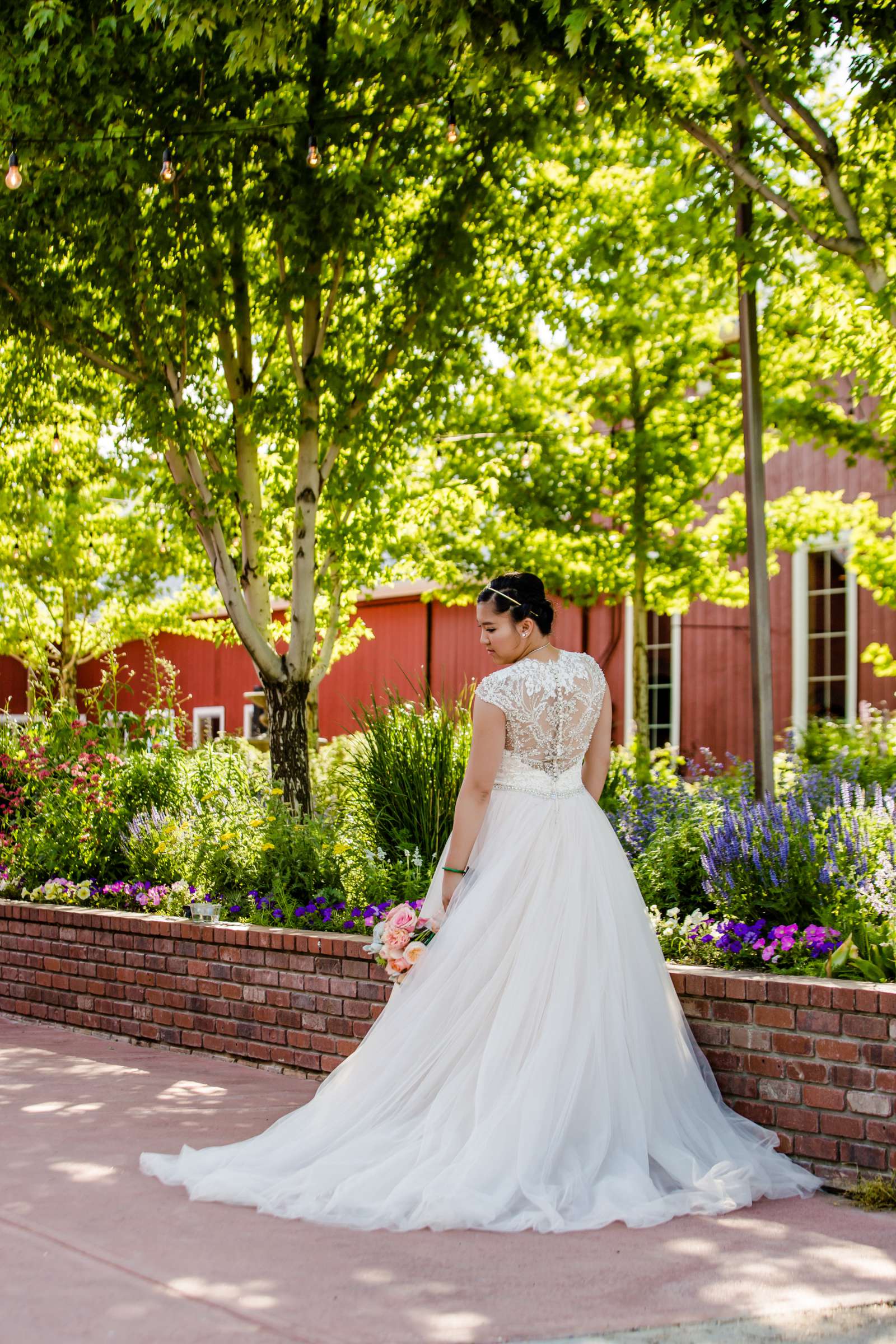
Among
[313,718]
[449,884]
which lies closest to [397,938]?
[449,884]

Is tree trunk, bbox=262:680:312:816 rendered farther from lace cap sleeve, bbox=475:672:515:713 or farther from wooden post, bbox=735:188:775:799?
lace cap sleeve, bbox=475:672:515:713

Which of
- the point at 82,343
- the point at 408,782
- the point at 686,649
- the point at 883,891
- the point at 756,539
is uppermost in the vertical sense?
the point at 82,343

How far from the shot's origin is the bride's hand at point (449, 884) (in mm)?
5109

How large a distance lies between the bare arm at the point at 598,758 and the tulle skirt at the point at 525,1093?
0.16 metres

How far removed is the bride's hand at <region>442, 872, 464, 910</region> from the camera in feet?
16.8

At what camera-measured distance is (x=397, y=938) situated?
16.5 feet

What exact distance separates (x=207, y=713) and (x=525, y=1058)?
2312 cm

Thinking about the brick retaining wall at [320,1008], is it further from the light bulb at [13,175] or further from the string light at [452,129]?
the string light at [452,129]

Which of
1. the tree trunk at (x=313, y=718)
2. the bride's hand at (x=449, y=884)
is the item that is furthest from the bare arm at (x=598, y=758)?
the tree trunk at (x=313, y=718)

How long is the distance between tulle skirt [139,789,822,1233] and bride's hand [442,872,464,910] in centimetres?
5

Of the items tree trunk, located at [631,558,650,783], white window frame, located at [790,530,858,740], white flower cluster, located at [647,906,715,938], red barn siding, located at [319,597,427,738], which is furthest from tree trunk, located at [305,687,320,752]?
white flower cluster, located at [647,906,715,938]

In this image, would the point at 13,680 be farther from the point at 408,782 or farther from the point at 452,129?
the point at 408,782

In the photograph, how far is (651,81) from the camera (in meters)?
7.28

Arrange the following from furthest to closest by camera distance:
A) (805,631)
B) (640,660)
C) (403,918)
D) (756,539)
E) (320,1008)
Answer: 1. (805,631)
2. (640,660)
3. (756,539)
4. (320,1008)
5. (403,918)
